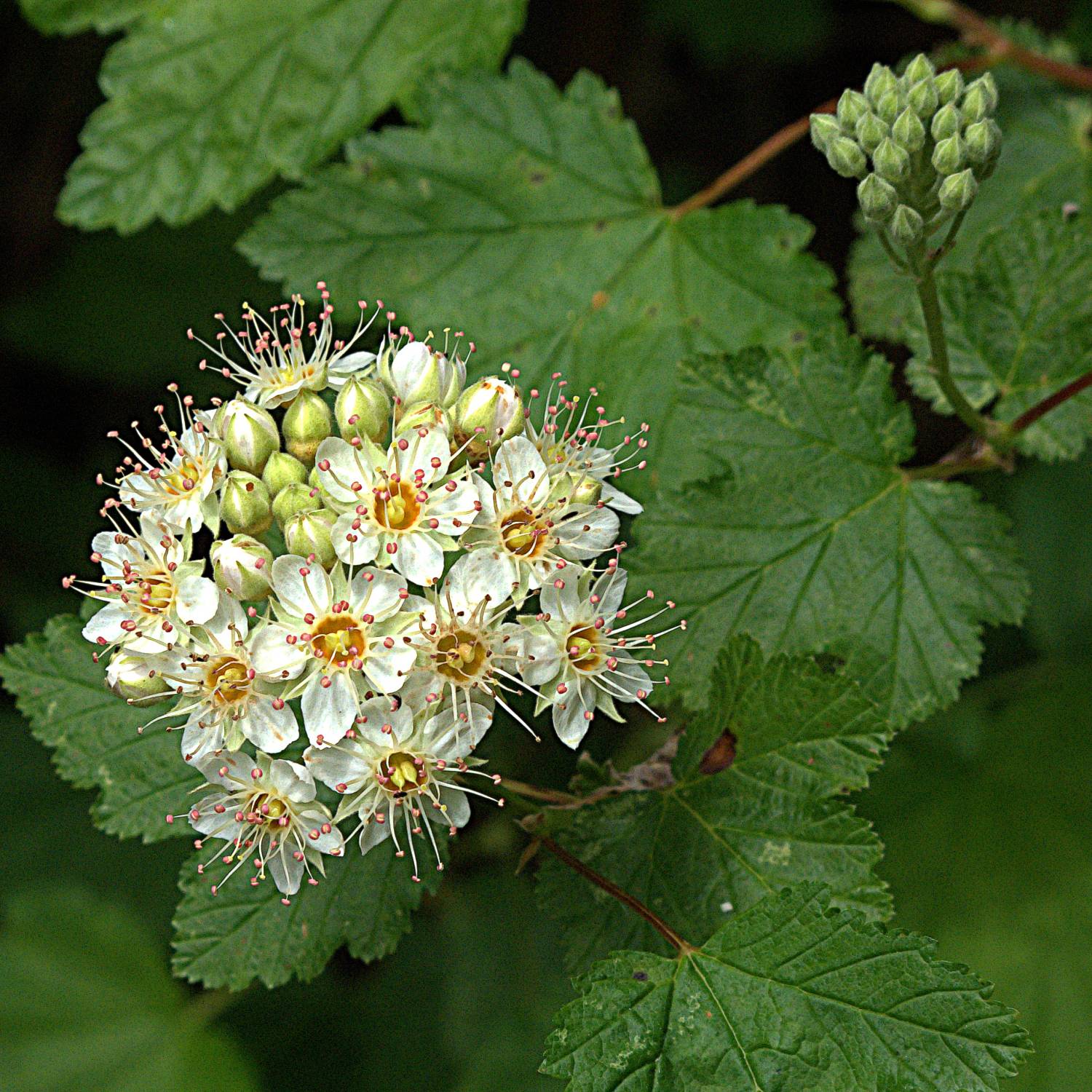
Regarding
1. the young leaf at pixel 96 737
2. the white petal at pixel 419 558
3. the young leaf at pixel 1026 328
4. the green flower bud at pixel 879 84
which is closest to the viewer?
the white petal at pixel 419 558

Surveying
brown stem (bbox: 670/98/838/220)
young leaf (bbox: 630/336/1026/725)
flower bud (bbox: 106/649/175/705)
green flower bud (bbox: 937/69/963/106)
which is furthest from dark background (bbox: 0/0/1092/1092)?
green flower bud (bbox: 937/69/963/106)

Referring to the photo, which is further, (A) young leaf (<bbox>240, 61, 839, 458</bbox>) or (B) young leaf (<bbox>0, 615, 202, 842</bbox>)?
(A) young leaf (<bbox>240, 61, 839, 458</bbox>)

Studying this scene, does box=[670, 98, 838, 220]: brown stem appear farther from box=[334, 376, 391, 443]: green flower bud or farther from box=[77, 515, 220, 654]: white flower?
box=[77, 515, 220, 654]: white flower

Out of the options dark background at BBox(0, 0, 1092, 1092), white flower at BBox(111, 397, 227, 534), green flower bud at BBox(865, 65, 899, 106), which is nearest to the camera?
white flower at BBox(111, 397, 227, 534)

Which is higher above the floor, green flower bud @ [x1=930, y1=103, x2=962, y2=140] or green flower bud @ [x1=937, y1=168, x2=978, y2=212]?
green flower bud @ [x1=930, y1=103, x2=962, y2=140]

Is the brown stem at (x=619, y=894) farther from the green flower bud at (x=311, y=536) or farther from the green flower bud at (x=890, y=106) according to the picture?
the green flower bud at (x=890, y=106)

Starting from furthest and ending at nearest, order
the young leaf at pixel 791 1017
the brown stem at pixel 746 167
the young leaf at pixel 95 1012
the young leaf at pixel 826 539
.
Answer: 1. the young leaf at pixel 95 1012
2. the brown stem at pixel 746 167
3. the young leaf at pixel 826 539
4. the young leaf at pixel 791 1017

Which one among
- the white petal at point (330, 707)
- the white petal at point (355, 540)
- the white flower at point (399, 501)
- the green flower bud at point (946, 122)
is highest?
the green flower bud at point (946, 122)

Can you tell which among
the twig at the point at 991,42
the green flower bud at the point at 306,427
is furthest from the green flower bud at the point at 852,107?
the twig at the point at 991,42
